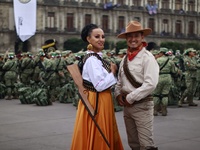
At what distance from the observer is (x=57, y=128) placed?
30.5 feet

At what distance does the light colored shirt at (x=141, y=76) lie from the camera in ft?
16.2

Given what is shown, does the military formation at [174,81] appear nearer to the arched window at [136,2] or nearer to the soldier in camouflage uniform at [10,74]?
the soldier in camouflage uniform at [10,74]

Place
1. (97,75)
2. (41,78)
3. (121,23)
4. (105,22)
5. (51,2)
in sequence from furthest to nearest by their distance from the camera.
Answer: (121,23) < (105,22) < (51,2) < (41,78) < (97,75)

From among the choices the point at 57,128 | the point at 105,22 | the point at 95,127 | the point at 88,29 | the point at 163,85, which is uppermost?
the point at 105,22

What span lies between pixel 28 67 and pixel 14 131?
7969 mm

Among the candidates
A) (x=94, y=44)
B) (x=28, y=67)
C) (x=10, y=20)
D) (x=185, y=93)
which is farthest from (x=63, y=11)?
(x=94, y=44)

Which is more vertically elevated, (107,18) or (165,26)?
(107,18)

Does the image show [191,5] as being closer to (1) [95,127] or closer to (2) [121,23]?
(2) [121,23]

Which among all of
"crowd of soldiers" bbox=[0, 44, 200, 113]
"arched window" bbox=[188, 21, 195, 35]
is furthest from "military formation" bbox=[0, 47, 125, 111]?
"arched window" bbox=[188, 21, 195, 35]

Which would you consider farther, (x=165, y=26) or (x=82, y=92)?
(x=165, y=26)

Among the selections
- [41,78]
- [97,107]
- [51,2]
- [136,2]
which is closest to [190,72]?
[41,78]

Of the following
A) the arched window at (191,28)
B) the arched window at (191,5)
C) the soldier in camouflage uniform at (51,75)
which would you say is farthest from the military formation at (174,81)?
the arched window at (191,5)

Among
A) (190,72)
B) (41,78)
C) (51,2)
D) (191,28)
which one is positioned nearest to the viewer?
(190,72)

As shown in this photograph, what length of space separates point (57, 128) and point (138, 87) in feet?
14.7
